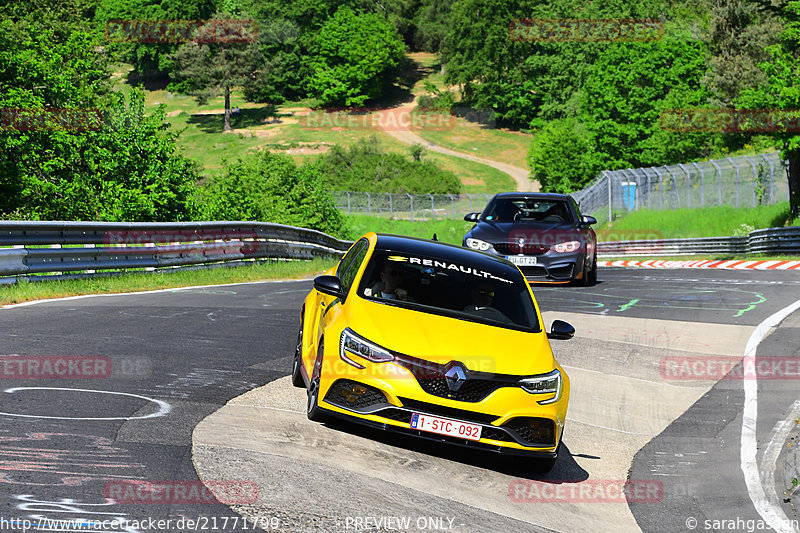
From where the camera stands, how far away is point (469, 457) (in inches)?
291

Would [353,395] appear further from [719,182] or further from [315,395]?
[719,182]

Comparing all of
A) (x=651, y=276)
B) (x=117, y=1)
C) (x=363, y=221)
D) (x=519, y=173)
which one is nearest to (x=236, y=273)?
(x=651, y=276)

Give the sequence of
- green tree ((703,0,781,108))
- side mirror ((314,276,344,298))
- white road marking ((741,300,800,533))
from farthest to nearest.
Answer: green tree ((703,0,781,108)) < side mirror ((314,276,344,298)) < white road marking ((741,300,800,533))

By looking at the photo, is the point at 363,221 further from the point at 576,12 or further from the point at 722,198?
the point at 576,12

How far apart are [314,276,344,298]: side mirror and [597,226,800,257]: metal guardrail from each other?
90.0ft

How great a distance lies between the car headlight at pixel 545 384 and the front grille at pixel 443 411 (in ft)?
1.36

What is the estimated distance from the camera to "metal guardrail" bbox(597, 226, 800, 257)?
32812 mm

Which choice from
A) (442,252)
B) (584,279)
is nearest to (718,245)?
(584,279)

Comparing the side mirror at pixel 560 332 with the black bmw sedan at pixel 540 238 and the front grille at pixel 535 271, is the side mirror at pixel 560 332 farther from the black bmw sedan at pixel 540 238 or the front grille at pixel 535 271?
the front grille at pixel 535 271

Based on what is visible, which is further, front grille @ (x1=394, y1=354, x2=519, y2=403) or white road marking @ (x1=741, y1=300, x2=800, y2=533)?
front grille @ (x1=394, y1=354, x2=519, y2=403)

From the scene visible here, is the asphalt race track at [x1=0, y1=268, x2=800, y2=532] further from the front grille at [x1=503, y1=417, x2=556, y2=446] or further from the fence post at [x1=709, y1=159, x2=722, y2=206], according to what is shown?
the fence post at [x1=709, y1=159, x2=722, y2=206]

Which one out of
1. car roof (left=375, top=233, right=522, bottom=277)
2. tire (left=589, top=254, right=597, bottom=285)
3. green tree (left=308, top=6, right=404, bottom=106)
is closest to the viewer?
car roof (left=375, top=233, right=522, bottom=277)

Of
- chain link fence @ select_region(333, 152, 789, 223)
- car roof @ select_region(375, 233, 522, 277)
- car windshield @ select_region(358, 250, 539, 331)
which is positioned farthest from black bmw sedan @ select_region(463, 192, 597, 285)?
chain link fence @ select_region(333, 152, 789, 223)

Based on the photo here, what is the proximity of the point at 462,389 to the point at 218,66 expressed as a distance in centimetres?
11665
